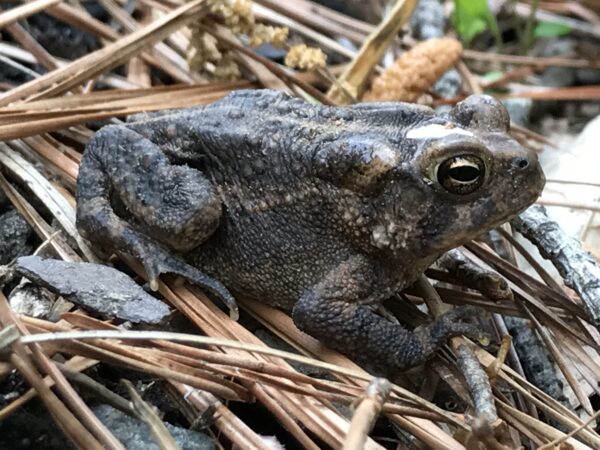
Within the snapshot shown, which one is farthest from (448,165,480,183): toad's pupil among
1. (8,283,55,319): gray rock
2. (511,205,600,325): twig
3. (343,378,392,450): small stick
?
(8,283,55,319): gray rock

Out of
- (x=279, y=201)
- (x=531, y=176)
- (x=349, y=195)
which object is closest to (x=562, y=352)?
(x=531, y=176)

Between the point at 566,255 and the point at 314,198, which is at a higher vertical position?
the point at 566,255

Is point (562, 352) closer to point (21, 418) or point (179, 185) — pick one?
point (179, 185)

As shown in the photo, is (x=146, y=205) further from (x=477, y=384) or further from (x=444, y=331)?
(x=477, y=384)

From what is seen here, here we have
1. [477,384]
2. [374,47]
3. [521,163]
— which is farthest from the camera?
[374,47]

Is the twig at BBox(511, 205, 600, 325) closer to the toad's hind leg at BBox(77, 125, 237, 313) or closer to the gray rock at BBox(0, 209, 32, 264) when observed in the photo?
the toad's hind leg at BBox(77, 125, 237, 313)

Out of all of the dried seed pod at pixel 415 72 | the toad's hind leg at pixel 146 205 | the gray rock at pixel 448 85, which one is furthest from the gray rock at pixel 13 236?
the gray rock at pixel 448 85

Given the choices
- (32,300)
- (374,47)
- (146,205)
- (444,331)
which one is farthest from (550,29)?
(32,300)
